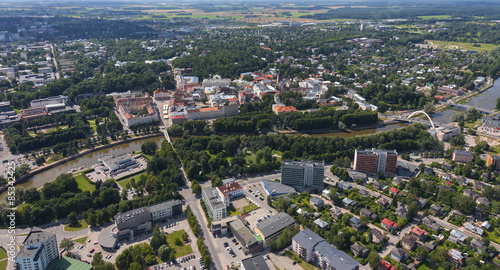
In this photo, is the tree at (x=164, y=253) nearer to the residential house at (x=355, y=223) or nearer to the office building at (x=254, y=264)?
the office building at (x=254, y=264)

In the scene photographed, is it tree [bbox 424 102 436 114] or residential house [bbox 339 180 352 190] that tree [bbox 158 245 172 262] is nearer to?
residential house [bbox 339 180 352 190]

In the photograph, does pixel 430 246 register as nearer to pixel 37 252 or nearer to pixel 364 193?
pixel 364 193

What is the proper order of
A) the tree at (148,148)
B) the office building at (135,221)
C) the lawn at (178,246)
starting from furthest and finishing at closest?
the tree at (148,148) → the office building at (135,221) → the lawn at (178,246)

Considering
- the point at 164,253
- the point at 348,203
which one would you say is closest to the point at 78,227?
the point at 164,253

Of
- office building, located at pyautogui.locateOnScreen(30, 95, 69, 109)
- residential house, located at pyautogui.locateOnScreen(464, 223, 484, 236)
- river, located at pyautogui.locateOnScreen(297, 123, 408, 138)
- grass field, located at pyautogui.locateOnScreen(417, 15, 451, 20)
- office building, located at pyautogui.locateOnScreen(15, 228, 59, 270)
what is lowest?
river, located at pyautogui.locateOnScreen(297, 123, 408, 138)

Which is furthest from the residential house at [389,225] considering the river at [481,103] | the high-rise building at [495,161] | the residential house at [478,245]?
the river at [481,103]

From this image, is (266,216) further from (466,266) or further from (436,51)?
(436,51)

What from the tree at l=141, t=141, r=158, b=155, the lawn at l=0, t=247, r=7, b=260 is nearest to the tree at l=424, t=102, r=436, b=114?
the tree at l=141, t=141, r=158, b=155

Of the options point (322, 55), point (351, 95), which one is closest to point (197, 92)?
point (351, 95)
